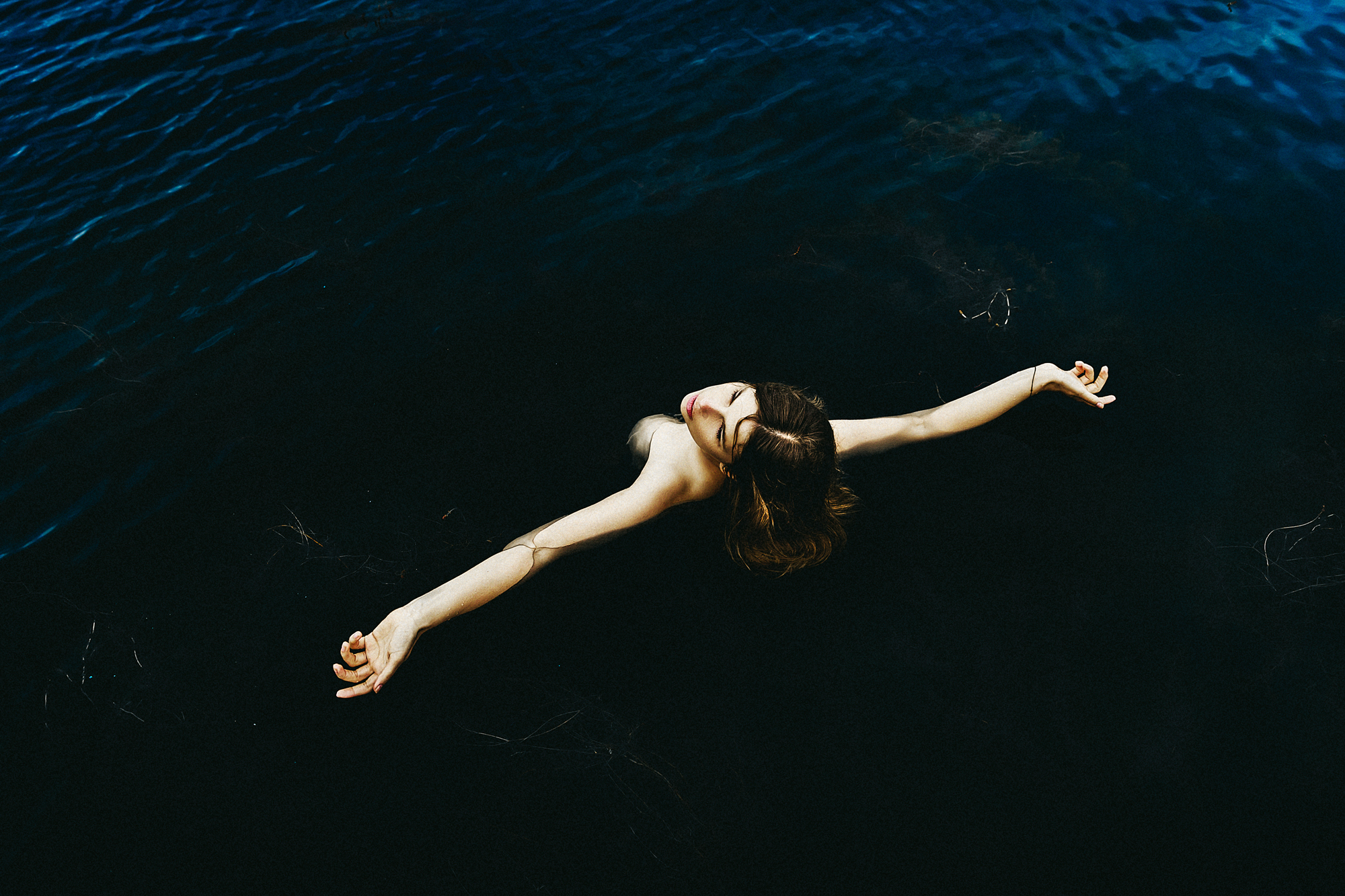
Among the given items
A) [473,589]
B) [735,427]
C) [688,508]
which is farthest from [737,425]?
[473,589]

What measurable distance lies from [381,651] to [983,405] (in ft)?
11.7

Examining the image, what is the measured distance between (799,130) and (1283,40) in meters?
5.13

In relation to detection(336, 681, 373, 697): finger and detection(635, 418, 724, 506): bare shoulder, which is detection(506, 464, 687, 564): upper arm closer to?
detection(635, 418, 724, 506): bare shoulder

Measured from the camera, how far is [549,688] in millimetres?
3678

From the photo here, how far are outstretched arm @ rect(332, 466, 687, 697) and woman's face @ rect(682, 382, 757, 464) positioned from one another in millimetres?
508

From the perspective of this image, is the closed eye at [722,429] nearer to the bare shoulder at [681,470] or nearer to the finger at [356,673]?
the bare shoulder at [681,470]

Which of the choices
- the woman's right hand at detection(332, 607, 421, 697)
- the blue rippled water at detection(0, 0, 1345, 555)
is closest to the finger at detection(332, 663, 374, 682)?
the woman's right hand at detection(332, 607, 421, 697)

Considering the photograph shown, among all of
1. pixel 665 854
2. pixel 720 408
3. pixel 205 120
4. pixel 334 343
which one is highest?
pixel 205 120

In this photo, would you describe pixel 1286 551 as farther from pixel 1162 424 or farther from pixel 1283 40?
pixel 1283 40

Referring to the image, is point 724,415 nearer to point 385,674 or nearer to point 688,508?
point 688,508

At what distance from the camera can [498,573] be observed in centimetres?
369

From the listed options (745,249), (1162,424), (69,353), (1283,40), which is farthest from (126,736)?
(1283,40)

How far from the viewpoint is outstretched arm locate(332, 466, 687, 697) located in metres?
3.47

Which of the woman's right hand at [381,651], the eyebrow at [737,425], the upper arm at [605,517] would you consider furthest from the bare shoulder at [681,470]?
the woman's right hand at [381,651]
